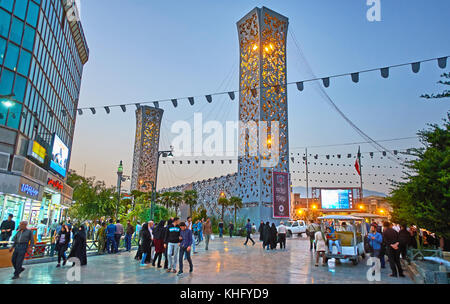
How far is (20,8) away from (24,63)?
12.5ft

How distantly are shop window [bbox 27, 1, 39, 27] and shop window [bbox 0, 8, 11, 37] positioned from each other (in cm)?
147

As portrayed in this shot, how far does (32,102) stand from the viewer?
74.8 ft

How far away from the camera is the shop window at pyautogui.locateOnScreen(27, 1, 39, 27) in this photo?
21719 mm

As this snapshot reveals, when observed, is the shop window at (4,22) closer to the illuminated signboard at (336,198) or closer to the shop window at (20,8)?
the shop window at (20,8)

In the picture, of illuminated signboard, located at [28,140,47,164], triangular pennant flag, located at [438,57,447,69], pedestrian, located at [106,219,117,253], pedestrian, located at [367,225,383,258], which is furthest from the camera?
illuminated signboard, located at [28,140,47,164]

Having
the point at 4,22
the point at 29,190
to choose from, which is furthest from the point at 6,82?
the point at 29,190

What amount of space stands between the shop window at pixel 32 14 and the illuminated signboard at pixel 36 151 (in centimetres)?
855

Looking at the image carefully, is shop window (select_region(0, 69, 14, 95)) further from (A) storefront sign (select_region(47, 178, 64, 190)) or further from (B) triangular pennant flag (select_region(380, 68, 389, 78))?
(B) triangular pennant flag (select_region(380, 68, 389, 78))

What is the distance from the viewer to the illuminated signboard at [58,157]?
26.5 meters

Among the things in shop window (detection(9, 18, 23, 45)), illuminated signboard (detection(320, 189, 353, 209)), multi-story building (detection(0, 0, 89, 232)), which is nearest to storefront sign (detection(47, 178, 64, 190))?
multi-story building (detection(0, 0, 89, 232))

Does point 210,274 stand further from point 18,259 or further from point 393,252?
point 393,252

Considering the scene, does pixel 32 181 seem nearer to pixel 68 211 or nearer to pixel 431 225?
pixel 68 211

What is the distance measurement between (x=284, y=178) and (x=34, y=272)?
1035 inches

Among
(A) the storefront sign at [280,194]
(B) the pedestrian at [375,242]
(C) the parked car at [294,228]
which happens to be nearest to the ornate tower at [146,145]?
(A) the storefront sign at [280,194]
